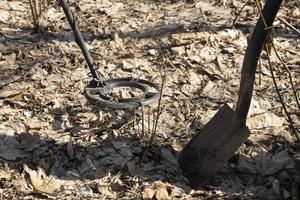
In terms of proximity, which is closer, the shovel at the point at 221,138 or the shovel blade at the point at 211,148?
the shovel at the point at 221,138

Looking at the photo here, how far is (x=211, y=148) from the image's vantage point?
329 centimetres

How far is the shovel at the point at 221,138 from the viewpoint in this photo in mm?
3076

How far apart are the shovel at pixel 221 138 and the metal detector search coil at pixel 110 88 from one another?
0.72 metres

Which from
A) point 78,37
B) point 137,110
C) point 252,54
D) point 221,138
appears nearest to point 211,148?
point 221,138

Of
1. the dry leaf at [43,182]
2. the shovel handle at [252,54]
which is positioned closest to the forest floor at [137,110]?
the dry leaf at [43,182]

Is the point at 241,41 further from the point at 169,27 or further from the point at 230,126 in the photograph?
the point at 230,126

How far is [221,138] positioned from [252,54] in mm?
618

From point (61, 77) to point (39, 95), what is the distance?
36 cm

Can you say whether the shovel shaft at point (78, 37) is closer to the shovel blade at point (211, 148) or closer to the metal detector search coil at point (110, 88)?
the metal detector search coil at point (110, 88)

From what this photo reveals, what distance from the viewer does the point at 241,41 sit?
4914 mm

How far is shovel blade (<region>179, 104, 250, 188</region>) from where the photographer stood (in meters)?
3.22

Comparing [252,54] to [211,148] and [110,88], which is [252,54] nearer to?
[211,148]

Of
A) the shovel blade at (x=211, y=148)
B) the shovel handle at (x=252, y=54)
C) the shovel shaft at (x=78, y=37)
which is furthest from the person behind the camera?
the shovel shaft at (x=78, y=37)

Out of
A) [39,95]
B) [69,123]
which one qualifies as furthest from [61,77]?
[69,123]
